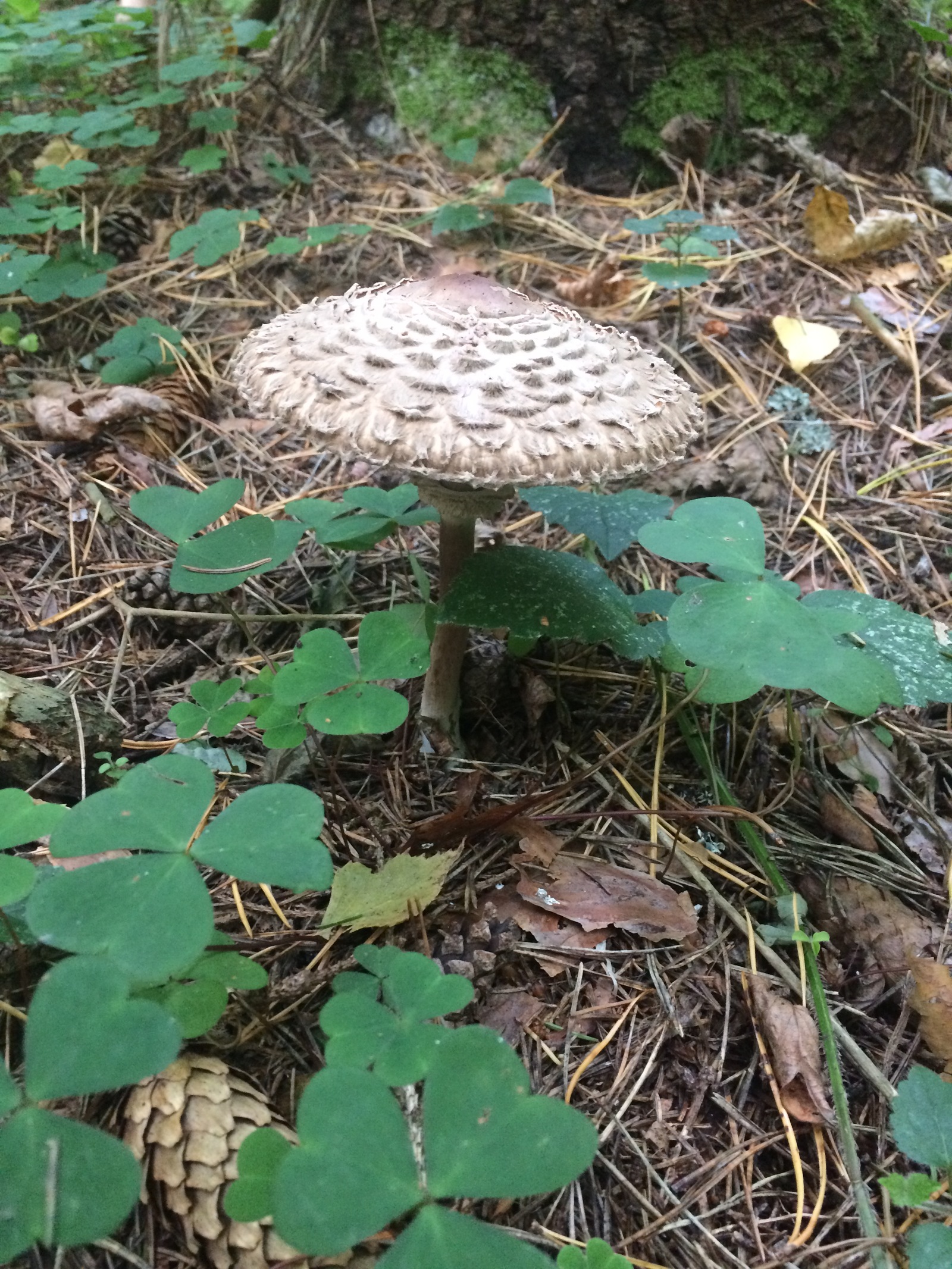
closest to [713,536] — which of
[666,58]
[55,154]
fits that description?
[666,58]

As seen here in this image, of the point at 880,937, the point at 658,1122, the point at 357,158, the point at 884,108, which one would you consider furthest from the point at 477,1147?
the point at 884,108

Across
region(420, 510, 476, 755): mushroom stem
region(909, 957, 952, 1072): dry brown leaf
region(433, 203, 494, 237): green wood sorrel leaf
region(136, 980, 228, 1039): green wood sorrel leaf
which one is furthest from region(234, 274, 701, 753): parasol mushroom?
region(433, 203, 494, 237): green wood sorrel leaf

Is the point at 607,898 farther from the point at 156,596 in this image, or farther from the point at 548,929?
the point at 156,596

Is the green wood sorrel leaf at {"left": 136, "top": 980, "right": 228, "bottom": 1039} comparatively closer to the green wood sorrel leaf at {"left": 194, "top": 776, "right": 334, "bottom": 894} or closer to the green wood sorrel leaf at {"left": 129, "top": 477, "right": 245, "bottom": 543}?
→ the green wood sorrel leaf at {"left": 194, "top": 776, "right": 334, "bottom": 894}

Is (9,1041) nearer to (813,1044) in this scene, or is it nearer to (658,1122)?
(658,1122)

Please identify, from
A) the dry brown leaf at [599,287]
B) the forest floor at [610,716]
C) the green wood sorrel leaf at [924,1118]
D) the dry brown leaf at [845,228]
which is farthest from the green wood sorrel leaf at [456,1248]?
the dry brown leaf at [845,228]
